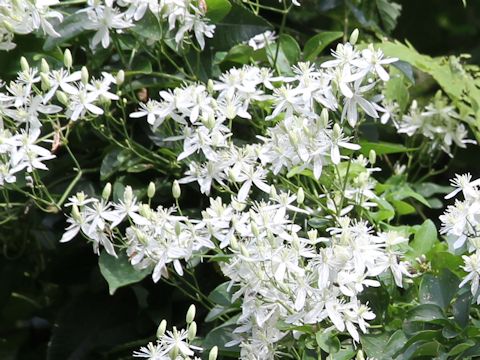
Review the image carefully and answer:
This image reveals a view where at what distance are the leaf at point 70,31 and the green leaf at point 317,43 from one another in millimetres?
348

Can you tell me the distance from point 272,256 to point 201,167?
0.79 feet

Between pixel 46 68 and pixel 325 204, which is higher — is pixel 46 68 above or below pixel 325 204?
above

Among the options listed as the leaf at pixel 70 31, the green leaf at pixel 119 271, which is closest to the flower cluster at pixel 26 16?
the leaf at pixel 70 31

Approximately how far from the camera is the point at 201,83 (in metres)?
1.51

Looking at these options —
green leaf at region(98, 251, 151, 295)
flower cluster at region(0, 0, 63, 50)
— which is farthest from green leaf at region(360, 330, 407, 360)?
flower cluster at region(0, 0, 63, 50)

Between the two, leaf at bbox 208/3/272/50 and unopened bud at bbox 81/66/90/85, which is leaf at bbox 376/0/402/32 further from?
unopened bud at bbox 81/66/90/85

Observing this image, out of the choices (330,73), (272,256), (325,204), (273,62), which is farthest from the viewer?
(273,62)

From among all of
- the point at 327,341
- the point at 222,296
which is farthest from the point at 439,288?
the point at 222,296

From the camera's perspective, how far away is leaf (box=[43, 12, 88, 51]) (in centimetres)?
151

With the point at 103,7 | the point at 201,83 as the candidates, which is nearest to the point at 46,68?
the point at 103,7

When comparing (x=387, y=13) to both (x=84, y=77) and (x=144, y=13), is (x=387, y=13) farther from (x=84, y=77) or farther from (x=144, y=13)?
(x=84, y=77)

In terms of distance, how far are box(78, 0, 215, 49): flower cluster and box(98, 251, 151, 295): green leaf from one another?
30cm

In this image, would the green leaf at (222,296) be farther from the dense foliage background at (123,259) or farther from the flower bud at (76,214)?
the flower bud at (76,214)

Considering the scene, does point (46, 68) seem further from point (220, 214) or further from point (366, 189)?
point (366, 189)
